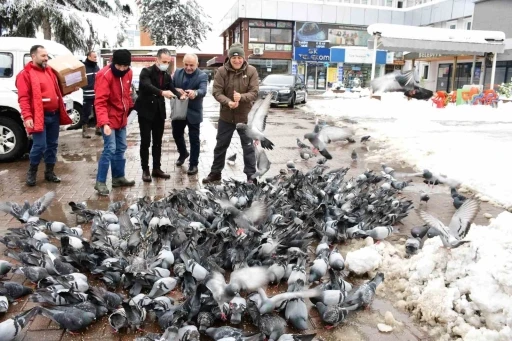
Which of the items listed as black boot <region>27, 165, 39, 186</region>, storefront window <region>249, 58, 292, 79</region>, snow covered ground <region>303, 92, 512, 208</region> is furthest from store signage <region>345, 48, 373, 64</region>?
black boot <region>27, 165, 39, 186</region>

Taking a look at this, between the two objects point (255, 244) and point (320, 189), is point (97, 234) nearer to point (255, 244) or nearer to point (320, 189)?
point (255, 244)

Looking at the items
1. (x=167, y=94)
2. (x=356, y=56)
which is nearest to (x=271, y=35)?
(x=356, y=56)

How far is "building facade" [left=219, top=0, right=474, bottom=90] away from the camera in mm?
40219

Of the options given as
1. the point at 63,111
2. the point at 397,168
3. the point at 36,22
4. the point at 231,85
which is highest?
the point at 36,22

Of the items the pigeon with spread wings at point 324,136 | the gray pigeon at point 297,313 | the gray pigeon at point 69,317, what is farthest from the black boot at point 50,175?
the gray pigeon at point 297,313

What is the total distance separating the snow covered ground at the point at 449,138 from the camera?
263 inches

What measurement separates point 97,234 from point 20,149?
4615 mm

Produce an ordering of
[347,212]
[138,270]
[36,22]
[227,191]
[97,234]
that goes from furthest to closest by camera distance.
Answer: [36,22], [227,191], [347,212], [97,234], [138,270]

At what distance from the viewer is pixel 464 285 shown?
3.03 m

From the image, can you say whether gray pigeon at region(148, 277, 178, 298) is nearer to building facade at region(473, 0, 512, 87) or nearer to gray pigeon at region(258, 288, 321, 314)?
gray pigeon at region(258, 288, 321, 314)

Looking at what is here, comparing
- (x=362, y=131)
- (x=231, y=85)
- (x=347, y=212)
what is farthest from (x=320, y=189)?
(x=362, y=131)

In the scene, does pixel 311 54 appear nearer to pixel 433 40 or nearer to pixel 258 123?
pixel 433 40

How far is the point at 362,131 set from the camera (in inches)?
474

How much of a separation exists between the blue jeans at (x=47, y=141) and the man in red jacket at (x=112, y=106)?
0.91 m
